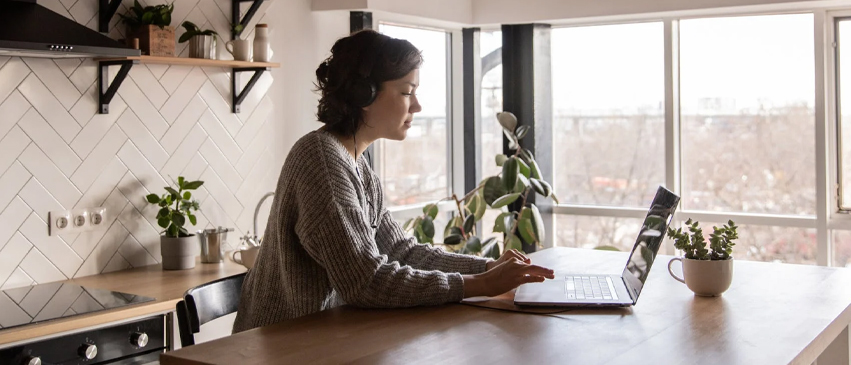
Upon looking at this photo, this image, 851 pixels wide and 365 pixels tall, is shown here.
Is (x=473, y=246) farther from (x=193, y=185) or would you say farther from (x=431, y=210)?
(x=193, y=185)

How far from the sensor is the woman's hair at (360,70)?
1.93 metres

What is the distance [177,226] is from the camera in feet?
9.75

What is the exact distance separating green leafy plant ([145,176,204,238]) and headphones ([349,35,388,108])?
123cm

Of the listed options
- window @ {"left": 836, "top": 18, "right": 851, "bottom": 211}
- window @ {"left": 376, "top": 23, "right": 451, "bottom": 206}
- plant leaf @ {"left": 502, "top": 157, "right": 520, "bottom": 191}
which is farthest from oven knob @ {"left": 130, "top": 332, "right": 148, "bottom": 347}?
window @ {"left": 836, "top": 18, "right": 851, "bottom": 211}

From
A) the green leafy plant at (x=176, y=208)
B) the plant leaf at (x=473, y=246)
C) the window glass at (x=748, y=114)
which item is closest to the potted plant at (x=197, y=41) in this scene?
the green leafy plant at (x=176, y=208)

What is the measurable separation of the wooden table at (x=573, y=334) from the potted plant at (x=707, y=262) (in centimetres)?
3

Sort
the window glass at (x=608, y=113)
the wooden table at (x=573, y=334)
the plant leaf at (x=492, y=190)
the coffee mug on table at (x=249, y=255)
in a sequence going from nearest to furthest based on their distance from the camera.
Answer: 1. the wooden table at (x=573, y=334)
2. the coffee mug on table at (x=249, y=255)
3. the plant leaf at (x=492, y=190)
4. the window glass at (x=608, y=113)

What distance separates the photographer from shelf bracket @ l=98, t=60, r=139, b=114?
2.76 m

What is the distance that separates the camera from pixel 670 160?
3.79 metres

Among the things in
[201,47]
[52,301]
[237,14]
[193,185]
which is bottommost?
[52,301]

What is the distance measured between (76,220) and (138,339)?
2.08 ft

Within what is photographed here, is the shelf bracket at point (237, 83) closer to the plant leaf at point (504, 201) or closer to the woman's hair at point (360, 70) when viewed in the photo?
the plant leaf at point (504, 201)

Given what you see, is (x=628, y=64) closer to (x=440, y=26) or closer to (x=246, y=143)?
(x=440, y=26)

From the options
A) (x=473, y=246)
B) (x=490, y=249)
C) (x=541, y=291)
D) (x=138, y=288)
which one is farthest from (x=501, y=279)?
(x=490, y=249)
